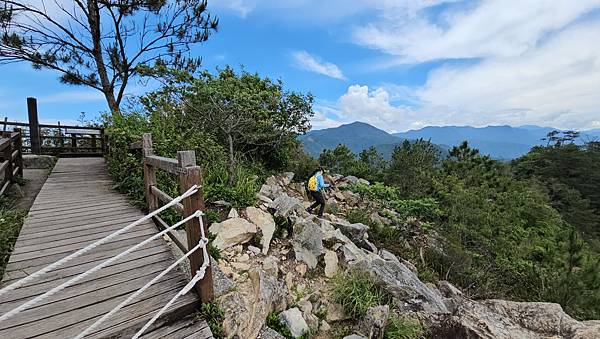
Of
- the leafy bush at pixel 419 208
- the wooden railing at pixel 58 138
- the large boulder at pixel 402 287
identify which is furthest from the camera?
the wooden railing at pixel 58 138

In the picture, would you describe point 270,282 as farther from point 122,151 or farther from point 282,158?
point 282,158

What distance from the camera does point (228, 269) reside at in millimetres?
3166

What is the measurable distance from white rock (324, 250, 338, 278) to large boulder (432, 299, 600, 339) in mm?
1409

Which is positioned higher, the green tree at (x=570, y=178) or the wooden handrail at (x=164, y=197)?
the wooden handrail at (x=164, y=197)

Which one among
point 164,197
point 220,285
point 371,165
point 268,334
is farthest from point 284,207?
point 371,165

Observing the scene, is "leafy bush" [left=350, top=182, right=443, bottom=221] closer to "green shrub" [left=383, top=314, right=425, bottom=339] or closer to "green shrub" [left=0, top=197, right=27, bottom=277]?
"green shrub" [left=383, top=314, right=425, bottom=339]

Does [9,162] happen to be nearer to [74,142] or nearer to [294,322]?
[294,322]

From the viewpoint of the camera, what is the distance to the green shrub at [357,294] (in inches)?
126

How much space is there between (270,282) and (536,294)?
7766mm

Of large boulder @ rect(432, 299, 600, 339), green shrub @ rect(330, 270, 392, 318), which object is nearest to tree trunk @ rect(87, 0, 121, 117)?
green shrub @ rect(330, 270, 392, 318)

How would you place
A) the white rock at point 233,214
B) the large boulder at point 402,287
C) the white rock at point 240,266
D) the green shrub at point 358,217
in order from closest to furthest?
the white rock at point 240,266 < the large boulder at point 402,287 < the white rock at point 233,214 < the green shrub at point 358,217

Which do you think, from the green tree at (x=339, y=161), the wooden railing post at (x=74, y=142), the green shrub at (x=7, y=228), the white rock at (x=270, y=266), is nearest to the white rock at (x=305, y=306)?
the white rock at (x=270, y=266)

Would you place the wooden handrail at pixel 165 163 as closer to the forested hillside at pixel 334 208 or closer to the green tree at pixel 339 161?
the forested hillside at pixel 334 208

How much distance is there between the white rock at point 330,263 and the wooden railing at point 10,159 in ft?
16.3
